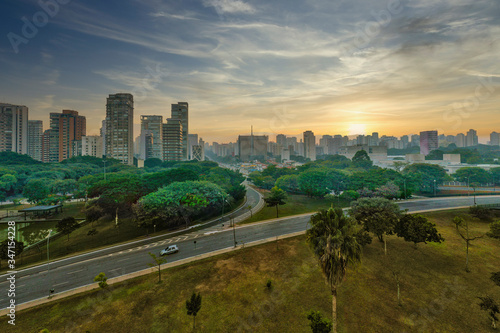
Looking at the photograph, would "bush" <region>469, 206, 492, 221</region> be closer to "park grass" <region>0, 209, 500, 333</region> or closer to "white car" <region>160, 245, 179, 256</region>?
"park grass" <region>0, 209, 500, 333</region>

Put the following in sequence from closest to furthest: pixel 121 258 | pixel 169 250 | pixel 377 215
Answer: pixel 377 215
pixel 121 258
pixel 169 250

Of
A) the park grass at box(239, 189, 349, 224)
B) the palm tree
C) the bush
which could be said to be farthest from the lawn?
the bush

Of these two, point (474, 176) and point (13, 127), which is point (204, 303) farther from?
point (13, 127)

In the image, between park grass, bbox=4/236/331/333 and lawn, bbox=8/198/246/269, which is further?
lawn, bbox=8/198/246/269

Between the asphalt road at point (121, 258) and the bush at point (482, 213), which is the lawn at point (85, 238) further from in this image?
the bush at point (482, 213)

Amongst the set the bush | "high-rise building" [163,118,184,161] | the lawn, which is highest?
"high-rise building" [163,118,184,161]

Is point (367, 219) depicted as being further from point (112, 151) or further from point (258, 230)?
point (112, 151)

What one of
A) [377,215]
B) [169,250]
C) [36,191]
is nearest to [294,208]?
[377,215]
